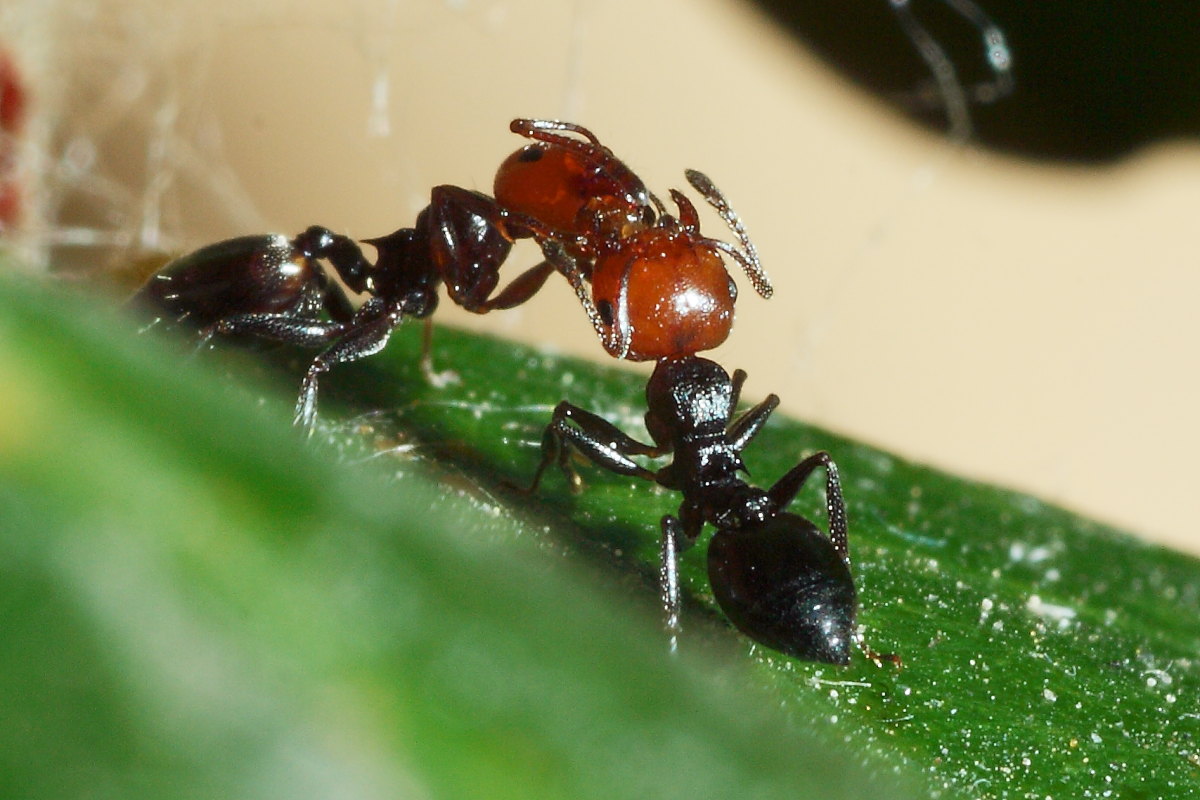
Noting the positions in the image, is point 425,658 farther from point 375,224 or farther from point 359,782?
point 375,224

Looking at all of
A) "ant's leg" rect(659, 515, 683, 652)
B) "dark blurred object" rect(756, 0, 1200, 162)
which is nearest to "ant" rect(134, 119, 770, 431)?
"ant's leg" rect(659, 515, 683, 652)

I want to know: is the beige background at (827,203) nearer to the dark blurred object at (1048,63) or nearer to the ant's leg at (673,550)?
the dark blurred object at (1048,63)

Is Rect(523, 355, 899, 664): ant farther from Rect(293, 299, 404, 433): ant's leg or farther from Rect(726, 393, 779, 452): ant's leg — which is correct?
Rect(293, 299, 404, 433): ant's leg

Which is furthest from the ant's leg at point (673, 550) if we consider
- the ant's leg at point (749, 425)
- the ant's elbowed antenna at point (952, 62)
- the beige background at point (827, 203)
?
the ant's elbowed antenna at point (952, 62)

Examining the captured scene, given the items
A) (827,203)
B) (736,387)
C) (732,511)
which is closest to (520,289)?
(736,387)

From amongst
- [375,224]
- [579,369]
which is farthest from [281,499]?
[375,224]

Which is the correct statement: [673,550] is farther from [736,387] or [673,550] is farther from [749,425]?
[736,387]

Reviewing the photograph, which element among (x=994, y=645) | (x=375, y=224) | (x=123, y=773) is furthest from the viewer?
(x=375, y=224)
